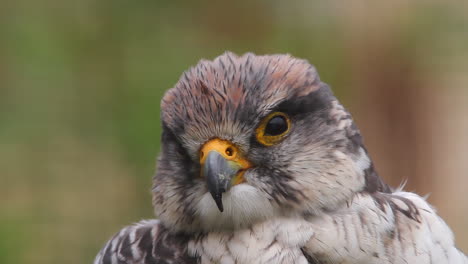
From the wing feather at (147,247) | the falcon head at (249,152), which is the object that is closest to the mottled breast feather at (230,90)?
the falcon head at (249,152)

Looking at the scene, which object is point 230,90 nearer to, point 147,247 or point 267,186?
point 267,186

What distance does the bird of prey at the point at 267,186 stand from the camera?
10.4 ft

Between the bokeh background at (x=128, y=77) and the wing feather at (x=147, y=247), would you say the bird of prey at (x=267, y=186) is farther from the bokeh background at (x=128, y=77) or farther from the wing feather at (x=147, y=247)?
the bokeh background at (x=128, y=77)

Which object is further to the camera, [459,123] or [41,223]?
[459,123]

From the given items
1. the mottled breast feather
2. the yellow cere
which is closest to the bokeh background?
the mottled breast feather

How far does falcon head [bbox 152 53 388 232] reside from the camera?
3.20 metres

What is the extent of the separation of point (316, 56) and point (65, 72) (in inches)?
67.6

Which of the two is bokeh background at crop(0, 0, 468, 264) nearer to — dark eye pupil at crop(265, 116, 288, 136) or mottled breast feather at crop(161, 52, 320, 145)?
mottled breast feather at crop(161, 52, 320, 145)

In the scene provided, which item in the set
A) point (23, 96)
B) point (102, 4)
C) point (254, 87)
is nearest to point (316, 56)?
point (102, 4)

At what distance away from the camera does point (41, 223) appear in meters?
5.97

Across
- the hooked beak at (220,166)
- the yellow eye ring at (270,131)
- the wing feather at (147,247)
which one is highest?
the yellow eye ring at (270,131)

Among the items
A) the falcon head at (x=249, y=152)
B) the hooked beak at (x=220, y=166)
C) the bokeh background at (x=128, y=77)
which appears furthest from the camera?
the bokeh background at (x=128, y=77)

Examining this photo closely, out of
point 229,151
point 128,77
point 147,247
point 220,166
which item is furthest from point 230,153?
point 128,77

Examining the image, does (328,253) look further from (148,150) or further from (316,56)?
(316,56)
